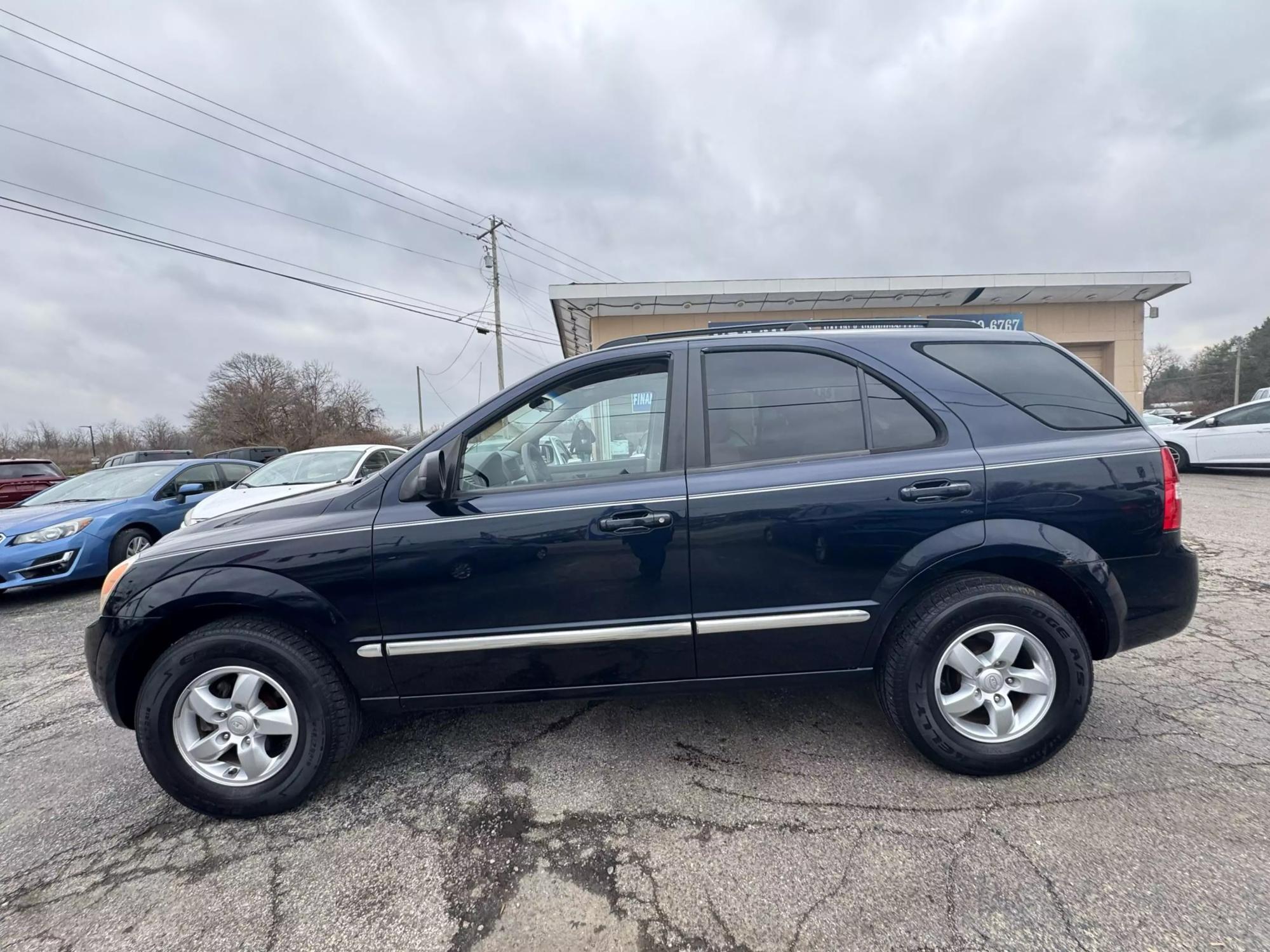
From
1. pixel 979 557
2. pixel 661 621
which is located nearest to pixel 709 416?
pixel 661 621

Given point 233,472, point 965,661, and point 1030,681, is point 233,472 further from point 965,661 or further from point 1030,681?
point 1030,681

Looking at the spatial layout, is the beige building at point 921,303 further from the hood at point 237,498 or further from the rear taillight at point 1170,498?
the rear taillight at point 1170,498

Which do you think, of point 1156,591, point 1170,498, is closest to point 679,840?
point 1156,591

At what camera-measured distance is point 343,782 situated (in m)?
2.42

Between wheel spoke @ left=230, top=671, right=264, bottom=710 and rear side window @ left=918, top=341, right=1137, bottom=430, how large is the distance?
10.2 feet

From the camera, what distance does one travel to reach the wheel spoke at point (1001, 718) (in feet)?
7.39

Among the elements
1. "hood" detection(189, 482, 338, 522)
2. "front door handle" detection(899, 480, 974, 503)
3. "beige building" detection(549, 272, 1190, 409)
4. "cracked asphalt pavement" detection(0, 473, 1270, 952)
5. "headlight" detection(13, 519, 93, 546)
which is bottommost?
"cracked asphalt pavement" detection(0, 473, 1270, 952)

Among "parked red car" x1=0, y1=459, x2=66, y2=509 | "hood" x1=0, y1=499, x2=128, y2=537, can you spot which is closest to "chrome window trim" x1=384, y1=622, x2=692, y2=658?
"hood" x1=0, y1=499, x2=128, y2=537

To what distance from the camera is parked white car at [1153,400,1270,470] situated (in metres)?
10.4

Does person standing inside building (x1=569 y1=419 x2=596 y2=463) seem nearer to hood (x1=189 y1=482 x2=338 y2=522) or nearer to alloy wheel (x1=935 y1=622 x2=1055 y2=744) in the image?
alloy wheel (x1=935 y1=622 x2=1055 y2=744)

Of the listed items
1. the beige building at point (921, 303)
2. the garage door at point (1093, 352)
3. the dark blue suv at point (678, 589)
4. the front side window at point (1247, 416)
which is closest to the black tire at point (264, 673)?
the dark blue suv at point (678, 589)

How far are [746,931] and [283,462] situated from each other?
7.36 m

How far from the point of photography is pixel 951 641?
2.25 metres

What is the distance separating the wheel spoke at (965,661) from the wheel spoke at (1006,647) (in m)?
0.06
